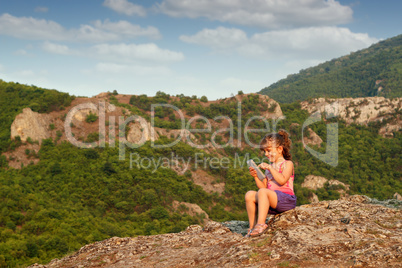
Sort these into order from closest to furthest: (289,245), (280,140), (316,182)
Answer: (289,245), (280,140), (316,182)

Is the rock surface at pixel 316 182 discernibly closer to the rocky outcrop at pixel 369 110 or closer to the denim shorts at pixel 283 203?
the rocky outcrop at pixel 369 110

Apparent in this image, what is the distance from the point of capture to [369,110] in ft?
270

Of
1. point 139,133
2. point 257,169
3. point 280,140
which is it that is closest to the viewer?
point 257,169

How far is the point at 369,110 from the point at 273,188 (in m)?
86.1

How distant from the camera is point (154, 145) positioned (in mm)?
55281

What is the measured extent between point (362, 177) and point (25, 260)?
61.8 metres

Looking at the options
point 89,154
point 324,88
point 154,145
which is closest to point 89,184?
point 89,154

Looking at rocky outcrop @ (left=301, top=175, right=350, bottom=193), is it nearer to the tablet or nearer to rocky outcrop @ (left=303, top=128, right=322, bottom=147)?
rocky outcrop @ (left=303, top=128, right=322, bottom=147)

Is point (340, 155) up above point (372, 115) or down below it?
below

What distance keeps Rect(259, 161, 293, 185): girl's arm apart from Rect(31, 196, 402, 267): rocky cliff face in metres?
0.84

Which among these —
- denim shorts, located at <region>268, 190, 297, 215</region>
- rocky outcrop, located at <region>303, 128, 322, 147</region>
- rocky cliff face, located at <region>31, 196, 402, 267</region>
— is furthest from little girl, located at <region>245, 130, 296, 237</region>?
rocky outcrop, located at <region>303, 128, 322, 147</region>

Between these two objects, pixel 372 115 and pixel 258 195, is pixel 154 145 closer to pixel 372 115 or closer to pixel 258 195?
pixel 258 195

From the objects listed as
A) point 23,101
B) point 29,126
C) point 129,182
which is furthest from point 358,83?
point 29,126

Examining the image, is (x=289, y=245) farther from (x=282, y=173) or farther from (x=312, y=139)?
(x=312, y=139)
